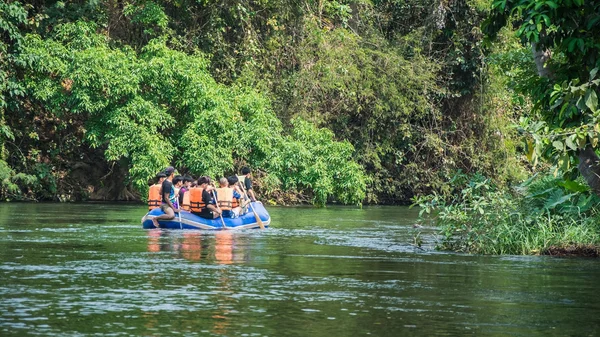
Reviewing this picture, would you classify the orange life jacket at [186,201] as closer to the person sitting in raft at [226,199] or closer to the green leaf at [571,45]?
the person sitting in raft at [226,199]

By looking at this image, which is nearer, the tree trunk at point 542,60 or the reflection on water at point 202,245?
the reflection on water at point 202,245

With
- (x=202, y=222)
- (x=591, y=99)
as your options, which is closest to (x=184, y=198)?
(x=202, y=222)

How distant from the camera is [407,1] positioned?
143ft

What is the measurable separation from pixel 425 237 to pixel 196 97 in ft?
46.0

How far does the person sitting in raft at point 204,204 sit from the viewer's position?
1009 inches

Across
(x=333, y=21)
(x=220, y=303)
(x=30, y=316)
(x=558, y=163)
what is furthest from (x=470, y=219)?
(x=333, y=21)

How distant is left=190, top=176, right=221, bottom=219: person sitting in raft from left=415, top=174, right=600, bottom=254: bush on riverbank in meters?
7.00

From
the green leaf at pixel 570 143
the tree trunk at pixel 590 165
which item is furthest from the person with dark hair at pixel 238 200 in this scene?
the green leaf at pixel 570 143

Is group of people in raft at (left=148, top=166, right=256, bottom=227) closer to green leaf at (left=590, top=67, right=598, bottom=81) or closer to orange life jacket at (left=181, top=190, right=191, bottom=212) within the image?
orange life jacket at (left=181, top=190, right=191, bottom=212)

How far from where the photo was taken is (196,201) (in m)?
25.9

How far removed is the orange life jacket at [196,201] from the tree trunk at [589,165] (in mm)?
9743

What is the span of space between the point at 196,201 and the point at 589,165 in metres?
10.2

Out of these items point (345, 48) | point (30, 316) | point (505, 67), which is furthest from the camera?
point (345, 48)

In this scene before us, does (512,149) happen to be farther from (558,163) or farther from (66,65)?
(558,163)
